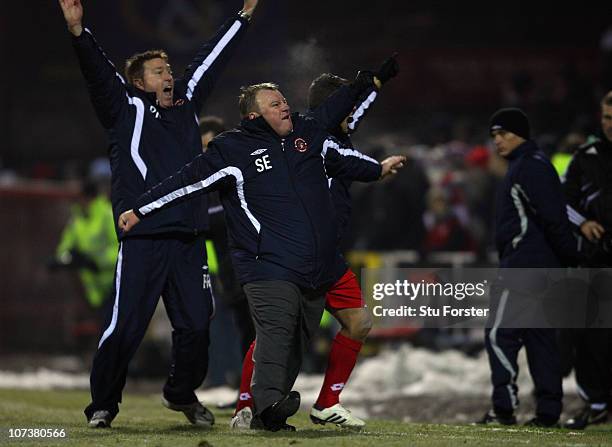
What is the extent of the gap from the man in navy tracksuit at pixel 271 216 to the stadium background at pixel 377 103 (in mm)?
3165

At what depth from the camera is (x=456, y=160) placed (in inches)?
609

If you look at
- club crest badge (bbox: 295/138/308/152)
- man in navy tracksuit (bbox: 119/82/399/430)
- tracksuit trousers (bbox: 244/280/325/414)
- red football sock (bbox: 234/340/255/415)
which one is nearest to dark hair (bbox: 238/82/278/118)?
man in navy tracksuit (bbox: 119/82/399/430)

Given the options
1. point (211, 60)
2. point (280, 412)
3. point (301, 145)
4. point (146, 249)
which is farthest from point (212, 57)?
point (280, 412)

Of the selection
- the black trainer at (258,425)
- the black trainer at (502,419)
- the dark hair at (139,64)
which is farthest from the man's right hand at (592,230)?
the dark hair at (139,64)

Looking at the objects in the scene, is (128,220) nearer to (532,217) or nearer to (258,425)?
(258,425)

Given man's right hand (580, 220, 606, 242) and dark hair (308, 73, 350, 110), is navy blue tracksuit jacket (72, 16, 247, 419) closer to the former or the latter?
dark hair (308, 73, 350, 110)

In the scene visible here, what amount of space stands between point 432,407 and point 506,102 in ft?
25.8

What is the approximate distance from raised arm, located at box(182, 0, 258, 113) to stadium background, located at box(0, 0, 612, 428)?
6.49ft

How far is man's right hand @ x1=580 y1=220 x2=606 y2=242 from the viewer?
28.5 feet

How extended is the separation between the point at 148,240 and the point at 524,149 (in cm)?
270

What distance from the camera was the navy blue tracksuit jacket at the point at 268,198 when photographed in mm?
7062

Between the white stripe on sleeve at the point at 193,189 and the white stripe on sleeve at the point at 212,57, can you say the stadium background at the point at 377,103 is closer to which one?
the white stripe on sleeve at the point at 212,57

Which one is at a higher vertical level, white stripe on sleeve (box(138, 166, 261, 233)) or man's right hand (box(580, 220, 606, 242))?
white stripe on sleeve (box(138, 166, 261, 233))

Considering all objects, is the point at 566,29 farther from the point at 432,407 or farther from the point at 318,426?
the point at 318,426
